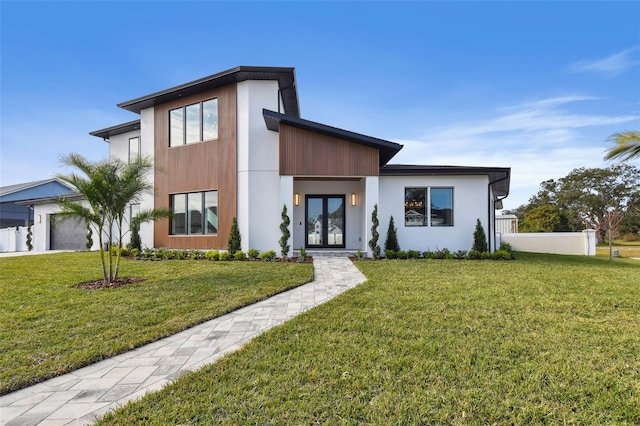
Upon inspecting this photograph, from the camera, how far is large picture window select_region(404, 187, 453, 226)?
1116 centimetres

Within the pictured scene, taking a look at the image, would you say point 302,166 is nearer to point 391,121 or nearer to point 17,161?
point 391,121

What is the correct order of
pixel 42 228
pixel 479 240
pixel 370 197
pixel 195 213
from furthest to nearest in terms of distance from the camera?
1. pixel 42 228
2. pixel 195 213
3. pixel 479 240
4. pixel 370 197

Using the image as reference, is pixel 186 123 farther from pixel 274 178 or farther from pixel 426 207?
pixel 426 207

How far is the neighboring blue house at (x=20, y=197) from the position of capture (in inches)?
890

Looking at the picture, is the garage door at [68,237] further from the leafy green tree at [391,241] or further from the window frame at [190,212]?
the leafy green tree at [391,241]

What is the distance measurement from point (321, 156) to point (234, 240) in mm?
4221

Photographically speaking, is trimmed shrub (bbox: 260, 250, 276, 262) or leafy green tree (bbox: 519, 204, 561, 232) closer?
trimmed shrub (bbox: 260, 250, 276, 262)

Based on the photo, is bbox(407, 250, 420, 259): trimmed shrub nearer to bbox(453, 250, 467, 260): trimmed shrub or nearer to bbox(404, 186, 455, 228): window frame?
bbox(404, 186, 455, 228): window frame

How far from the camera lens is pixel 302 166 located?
10.1 m

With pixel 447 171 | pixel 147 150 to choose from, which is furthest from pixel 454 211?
pixel 147 150

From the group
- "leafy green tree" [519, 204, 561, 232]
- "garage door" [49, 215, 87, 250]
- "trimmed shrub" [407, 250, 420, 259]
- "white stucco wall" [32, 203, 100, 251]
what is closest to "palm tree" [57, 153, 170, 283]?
"trimmed shrub" [407, 250, 420, 259]

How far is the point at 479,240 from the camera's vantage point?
34.9ft

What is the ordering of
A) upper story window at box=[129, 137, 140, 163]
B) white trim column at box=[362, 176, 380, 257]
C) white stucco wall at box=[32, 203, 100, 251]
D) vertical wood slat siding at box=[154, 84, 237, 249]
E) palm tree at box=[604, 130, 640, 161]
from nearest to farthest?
palm tree at box=[604, 130, 640, 161] → white trim column at box=[362, 176, 380, 257] → vertical wood slat siding at box=[154, 84, 237, 249] → upper story window at box=[129, 137, 140, 163] → white stucco wall at box=[32, 203, 100, 251]

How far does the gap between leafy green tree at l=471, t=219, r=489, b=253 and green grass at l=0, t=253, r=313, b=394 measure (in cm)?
654
